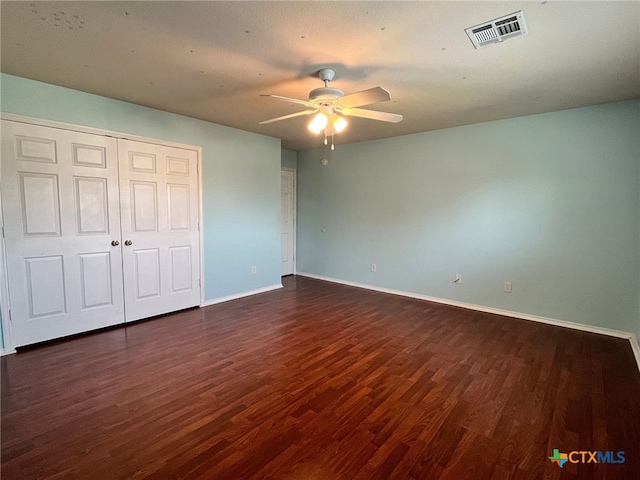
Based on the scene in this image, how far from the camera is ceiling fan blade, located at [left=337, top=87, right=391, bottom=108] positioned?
2.15 metres

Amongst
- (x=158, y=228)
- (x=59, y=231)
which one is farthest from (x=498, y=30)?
(x=59, y=231)

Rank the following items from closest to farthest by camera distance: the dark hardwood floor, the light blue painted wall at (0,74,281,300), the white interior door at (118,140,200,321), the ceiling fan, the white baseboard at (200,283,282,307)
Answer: the dark hardwood floor
the ceiling fan
the light blue painted wall at (0,74,281,300)
the white interior door at (118,140,200,321)
the white baseboard at (200,283,282,307)

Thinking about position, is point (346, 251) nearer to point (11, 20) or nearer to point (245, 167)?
point (245, 167)

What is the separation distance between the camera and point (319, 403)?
7.15ft

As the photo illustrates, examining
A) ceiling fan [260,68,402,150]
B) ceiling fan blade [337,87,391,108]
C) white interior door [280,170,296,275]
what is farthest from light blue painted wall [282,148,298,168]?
ceiling fan blade [337,87,391,108]

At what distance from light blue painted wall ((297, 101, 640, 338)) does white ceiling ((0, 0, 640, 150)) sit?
1.58 ft

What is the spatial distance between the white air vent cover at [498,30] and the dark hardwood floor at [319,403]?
248cm

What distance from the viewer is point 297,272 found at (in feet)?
21.2

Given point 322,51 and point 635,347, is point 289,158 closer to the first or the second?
point 322,51

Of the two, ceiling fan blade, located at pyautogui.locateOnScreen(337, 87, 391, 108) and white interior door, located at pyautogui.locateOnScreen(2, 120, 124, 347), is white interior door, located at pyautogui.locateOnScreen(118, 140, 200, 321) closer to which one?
white interior door, located at pyautogui.locateOnScreen(2, 120, 124, 347)

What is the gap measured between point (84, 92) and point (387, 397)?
13.1 feet

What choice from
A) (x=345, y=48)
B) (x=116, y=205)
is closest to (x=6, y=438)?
(x=116, y=205)

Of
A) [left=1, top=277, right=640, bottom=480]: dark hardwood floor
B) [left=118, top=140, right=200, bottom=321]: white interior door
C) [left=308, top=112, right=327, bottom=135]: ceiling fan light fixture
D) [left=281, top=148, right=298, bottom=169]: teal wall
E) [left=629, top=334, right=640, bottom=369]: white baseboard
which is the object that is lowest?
[left=1, top=277, right=640, bottom=480]: dark hardwood floor

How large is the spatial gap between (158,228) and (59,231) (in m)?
0.95
